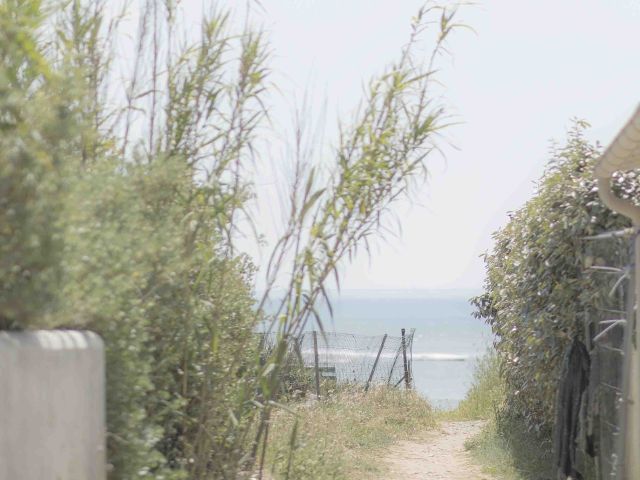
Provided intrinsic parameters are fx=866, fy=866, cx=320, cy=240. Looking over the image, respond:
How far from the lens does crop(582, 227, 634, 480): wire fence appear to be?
5668mm

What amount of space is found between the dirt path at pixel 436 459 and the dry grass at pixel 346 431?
19 cm

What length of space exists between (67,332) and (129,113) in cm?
157

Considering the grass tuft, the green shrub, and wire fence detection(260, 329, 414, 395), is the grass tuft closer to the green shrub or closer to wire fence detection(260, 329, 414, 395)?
the green shrub

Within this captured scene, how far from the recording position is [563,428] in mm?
6605

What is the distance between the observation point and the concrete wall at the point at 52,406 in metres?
2.52

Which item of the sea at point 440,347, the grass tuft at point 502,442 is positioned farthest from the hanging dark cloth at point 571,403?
the sea at point 440,347

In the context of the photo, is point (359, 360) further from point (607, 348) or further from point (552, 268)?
point (607, 348)

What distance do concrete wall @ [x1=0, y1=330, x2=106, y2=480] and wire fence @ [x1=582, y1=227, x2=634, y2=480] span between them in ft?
12.0

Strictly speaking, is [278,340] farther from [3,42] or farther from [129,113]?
[3,42]

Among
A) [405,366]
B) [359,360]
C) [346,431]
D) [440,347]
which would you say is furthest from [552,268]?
[440,347]

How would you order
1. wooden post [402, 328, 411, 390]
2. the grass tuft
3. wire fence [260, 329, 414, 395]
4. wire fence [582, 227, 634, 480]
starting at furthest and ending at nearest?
wooden post [402, 328, 411, 390], wire fence [260, 329, 414, 395], the grass tuft, wire fence [582, 227, 634, 480]

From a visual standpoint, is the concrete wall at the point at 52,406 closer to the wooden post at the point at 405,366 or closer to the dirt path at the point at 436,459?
the dirt path at the point at 436,459

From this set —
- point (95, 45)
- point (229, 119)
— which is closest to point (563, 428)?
point (229, 119)

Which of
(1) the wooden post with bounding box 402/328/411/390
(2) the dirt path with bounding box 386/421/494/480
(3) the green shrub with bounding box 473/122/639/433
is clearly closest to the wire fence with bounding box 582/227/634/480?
(3) the green shrub with bounding box 473/122/639/433
